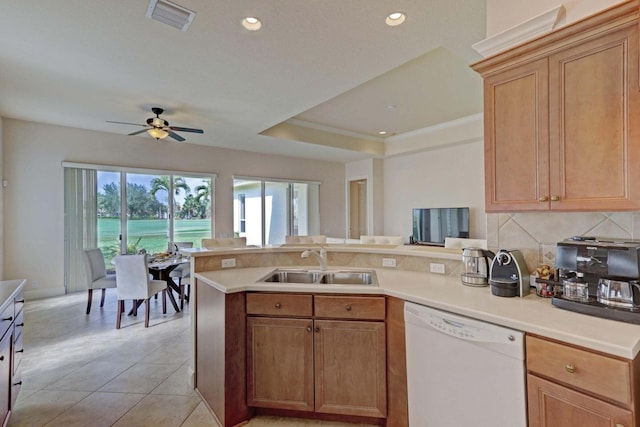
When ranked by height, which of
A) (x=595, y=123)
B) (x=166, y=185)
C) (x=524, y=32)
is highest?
(x=524, y=32)

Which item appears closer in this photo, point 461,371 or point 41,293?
point 461,371

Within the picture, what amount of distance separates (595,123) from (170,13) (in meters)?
2.72

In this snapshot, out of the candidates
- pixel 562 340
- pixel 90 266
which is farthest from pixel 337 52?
pixel 90 266

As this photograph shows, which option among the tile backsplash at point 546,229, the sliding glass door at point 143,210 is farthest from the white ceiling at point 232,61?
the tile backsplash at point 546,229

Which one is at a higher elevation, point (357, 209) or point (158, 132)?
point (158, 132)

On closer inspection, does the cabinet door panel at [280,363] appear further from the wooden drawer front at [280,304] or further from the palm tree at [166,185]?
the palm tree at [166,185]

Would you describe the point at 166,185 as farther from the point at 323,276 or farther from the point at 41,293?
the point at 323,276

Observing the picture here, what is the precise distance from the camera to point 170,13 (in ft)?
7.23

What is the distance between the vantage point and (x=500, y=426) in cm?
134

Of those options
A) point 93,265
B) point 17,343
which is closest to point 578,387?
point 17,343

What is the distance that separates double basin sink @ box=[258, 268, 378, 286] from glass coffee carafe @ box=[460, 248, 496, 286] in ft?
2.26

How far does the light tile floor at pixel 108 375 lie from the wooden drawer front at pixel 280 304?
0.75m

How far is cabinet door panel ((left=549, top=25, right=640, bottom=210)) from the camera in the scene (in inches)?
→ 52.5

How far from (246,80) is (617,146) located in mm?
3145
